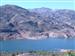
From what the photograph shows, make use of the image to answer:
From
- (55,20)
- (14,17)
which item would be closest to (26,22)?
(14,17)

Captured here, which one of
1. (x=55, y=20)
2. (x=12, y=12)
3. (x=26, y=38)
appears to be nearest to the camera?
(x=26, y=38)

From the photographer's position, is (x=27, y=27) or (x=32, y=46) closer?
(x=32, y=46)

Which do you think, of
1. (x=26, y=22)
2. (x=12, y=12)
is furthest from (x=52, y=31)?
(x=12, y=12)

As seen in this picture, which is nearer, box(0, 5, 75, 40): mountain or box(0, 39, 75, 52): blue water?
box(0, 39, 75, 52): blue water

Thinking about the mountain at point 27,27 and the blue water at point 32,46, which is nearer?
the blue water at point 32,46

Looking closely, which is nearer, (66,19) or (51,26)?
(51,26)

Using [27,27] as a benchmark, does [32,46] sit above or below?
below

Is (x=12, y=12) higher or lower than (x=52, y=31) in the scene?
higher

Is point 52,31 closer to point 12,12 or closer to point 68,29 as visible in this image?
point 68,29

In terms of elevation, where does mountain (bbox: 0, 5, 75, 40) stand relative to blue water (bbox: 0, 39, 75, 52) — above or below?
above

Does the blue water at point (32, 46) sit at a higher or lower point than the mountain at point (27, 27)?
lower

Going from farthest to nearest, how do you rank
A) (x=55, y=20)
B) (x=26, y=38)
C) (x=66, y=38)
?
(x=55, y=20) < (x=66, y=38) < (x=26, y=38)
